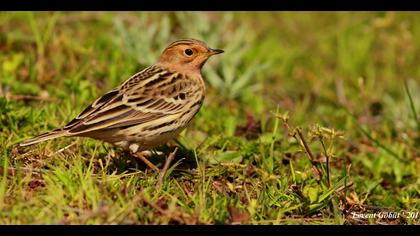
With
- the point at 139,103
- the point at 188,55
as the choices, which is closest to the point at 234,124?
the point at 188,55

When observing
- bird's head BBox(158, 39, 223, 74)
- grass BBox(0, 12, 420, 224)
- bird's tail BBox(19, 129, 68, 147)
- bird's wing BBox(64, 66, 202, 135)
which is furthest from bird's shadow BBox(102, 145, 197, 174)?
bird's head BBox(158, 39, 223, 74)

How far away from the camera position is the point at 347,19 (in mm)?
14547

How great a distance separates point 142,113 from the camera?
779cm

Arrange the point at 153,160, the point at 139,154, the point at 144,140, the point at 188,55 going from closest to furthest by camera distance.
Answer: the point at 144,140 < the point at 139,154 < the point at 153,160 < the point at 188,55

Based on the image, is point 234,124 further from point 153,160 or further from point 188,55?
point 153,160

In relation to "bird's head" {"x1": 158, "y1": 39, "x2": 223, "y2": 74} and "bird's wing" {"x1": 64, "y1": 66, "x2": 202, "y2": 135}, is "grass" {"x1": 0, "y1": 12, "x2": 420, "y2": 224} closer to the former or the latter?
"bird's wing" {"x1": 64, "y1": 66, "x2": 202, "y2": 135}

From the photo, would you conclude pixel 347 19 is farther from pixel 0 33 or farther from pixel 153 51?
pixel 0 33

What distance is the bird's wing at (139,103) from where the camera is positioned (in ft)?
24.6

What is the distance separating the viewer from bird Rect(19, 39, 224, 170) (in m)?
7.46

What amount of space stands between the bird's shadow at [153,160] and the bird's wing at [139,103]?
0.49 meters

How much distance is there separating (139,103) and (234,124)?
2028mm

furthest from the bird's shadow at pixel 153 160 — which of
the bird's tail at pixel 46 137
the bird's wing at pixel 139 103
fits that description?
the bird's tail at pixel 46 137

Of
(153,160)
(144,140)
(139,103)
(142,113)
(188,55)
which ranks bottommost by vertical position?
(153,160)

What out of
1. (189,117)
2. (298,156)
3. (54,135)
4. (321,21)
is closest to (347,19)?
(321,21)
